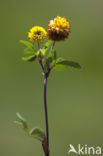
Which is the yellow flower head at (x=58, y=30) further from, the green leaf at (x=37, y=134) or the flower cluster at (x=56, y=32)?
the green leaf at (x=37, y=134)

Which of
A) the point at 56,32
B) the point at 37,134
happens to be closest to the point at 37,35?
the point at 56,32

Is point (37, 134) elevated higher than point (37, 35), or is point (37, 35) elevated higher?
point (37, 35)

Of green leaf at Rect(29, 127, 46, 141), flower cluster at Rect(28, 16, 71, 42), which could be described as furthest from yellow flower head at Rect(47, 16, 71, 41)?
green leaf at Rect(29, 127, 46, 141)

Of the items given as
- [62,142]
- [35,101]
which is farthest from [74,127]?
[35,101]

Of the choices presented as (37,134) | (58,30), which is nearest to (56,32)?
(58,30)

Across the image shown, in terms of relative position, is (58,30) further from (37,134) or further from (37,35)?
(37,134)

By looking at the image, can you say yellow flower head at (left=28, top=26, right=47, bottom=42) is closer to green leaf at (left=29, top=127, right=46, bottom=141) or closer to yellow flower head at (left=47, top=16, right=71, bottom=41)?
yellow flower head at (left=47, top=16, right=71, bottom=41)

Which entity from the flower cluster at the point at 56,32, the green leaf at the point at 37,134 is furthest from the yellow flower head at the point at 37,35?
the green leaf at the point at 37,134

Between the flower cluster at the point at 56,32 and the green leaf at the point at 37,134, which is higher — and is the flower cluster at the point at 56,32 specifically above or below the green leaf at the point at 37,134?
above
